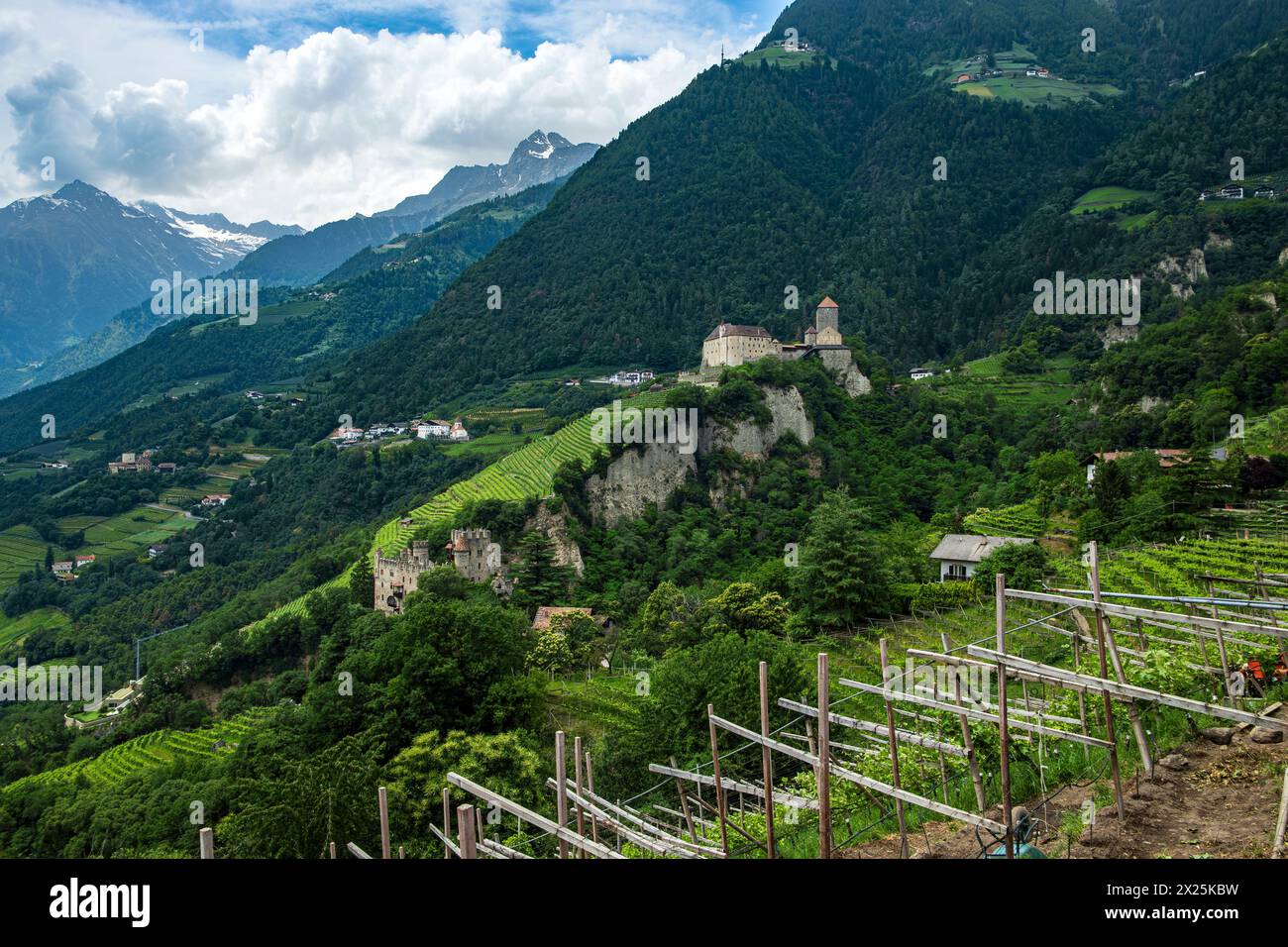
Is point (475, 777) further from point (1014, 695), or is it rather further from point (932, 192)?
point (932, 192)

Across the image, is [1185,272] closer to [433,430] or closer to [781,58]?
[433,430]

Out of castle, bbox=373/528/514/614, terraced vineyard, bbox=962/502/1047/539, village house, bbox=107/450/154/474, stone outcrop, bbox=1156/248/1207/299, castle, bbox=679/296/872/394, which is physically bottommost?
Result: castle, bbox=373/528/514/614

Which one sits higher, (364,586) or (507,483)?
(507,483)

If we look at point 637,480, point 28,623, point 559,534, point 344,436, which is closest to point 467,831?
point 559,534

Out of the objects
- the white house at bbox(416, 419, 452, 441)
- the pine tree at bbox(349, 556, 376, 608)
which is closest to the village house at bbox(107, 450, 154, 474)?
the white house at bbox(416, 419, 452, 441)

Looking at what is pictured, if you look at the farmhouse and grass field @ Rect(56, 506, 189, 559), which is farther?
grass field @ Rect(56, 506, 189, 559)

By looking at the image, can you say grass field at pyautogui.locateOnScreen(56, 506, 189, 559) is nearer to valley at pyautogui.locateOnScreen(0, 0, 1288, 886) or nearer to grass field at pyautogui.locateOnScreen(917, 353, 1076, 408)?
valley at pyautogui.locateOnScreen(0, 0, 1288, 886)
